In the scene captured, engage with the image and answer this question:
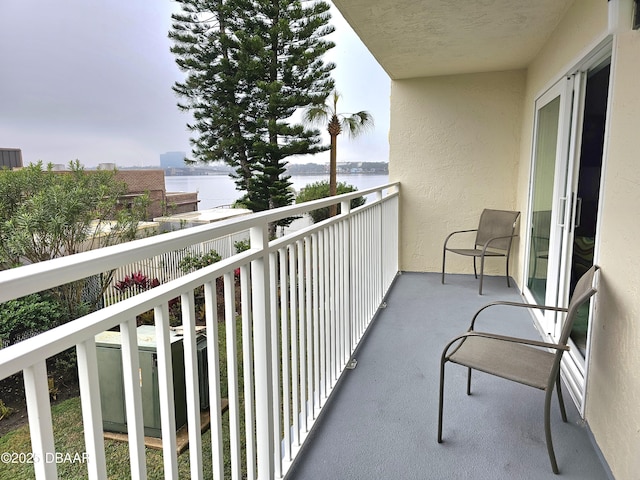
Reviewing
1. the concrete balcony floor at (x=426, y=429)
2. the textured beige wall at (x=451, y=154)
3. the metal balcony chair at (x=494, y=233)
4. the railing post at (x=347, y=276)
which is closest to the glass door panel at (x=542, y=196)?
the metal balcony chair at (x=494, y=233)

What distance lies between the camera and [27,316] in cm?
427

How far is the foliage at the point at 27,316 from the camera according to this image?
4043 millimetres

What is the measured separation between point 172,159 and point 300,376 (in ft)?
57.4

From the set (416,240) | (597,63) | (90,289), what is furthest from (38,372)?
(90,289)

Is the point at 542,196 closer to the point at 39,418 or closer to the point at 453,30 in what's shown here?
the point at 453,30

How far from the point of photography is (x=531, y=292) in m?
3.82

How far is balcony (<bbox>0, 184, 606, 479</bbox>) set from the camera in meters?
0.72

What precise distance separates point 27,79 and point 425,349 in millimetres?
22650

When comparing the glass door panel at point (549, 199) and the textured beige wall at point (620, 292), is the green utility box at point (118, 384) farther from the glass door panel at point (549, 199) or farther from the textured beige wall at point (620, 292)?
the glass door panel at point (549, 199)

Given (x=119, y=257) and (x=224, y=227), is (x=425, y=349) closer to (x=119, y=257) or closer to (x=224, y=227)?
(x=224, y=227)

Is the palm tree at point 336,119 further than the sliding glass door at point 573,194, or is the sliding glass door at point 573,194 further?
the palm tree at point 336,119

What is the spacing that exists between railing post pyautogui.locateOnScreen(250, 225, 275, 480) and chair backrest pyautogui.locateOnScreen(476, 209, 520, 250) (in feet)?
11.4

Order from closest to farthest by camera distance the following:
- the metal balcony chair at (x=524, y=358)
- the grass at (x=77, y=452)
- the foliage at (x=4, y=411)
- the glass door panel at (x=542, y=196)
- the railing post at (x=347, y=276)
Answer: the metal balcony chair at (x=524, y=358) → the grass at (x=77, y=452) → the railing post at (x=347, y=276) → the glass door panel at (x=542, y=196) → the foliage at (x=4, y=411)

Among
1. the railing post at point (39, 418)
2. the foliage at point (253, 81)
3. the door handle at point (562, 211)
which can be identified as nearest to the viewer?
the railing post at point (39, 418)
